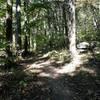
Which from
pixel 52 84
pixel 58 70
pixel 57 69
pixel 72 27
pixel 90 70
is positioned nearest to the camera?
pixel 52 84

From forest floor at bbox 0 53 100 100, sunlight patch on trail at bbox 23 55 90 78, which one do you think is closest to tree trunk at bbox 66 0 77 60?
sunlight patch on trail at bbox 23 55 90 78

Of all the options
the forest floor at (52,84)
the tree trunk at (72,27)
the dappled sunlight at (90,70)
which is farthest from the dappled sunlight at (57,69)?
the tree trunk at (72,27)

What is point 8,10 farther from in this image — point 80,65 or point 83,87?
point 83,87

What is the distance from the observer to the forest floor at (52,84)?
10.6m

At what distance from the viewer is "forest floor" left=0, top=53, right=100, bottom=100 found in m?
10.6

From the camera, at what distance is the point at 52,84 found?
460 inches

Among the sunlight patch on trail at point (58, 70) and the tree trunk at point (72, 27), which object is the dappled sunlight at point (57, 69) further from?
the tree trunk at point (72, 27)

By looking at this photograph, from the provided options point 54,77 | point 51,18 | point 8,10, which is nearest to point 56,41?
point 51,18

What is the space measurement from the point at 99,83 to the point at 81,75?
1400mm

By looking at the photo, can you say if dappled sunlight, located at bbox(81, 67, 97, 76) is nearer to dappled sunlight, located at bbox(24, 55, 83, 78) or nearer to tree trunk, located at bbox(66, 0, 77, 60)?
dappled sunlight, located at bbox(24, 55, 83, 78)

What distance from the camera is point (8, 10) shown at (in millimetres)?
15688

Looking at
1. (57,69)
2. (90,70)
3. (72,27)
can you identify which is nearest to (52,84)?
(90,70)

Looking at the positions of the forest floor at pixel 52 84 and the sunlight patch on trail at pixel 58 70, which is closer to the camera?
the forest floor at pixel 52 84

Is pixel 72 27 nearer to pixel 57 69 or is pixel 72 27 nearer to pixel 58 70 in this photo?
pixel 57 69
